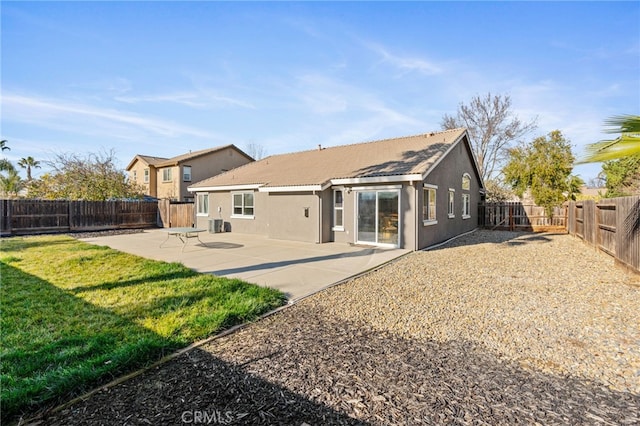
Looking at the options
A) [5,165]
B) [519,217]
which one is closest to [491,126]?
[519,217]

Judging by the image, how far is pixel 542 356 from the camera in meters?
3.76

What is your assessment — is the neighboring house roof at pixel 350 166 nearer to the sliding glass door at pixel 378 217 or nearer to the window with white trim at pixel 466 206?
the sliding glass door at pixel 378 217

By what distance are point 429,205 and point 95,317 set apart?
1150cm

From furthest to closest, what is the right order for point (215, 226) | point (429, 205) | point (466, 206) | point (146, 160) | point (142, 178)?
1. point (142, 178)
2. point (146, 160)
3. point (466, 206)
4. point (215, 226)
5. point (429, 205)

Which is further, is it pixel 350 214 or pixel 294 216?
pixel 294 216

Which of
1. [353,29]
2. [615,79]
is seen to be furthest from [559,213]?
[353,29]

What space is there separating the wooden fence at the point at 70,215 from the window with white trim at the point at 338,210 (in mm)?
15860

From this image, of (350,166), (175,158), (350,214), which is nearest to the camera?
(350,214)

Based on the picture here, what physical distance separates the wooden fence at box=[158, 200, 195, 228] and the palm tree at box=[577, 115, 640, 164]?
2074cm

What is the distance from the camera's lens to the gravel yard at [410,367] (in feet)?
8.87

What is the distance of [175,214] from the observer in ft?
70.6

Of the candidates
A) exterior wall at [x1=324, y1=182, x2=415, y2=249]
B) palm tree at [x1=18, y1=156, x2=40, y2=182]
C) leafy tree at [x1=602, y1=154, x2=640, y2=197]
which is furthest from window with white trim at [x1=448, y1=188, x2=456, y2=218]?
palm tree at [x1=18, y1=156, x2=40, y2=182]

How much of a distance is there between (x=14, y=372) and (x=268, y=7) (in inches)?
415

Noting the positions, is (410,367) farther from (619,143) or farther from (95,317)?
(95,317)
